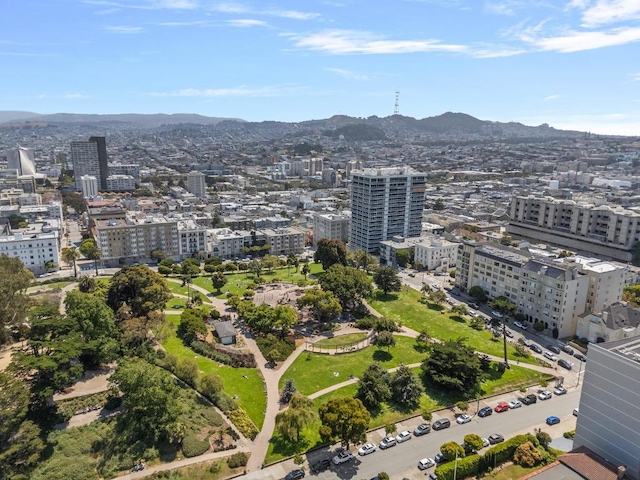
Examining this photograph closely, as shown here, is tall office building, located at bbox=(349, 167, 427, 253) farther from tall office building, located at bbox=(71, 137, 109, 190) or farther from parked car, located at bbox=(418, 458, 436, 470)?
tall office building, located at bbox=(71, 137, 109, 190)

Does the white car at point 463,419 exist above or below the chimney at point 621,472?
below

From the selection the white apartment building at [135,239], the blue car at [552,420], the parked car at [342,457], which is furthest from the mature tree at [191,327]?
the blue car at [552,420]

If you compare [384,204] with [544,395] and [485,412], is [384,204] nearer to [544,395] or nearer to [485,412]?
[544,395]

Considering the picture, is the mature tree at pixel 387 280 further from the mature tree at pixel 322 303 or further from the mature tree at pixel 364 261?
the mature tree at pixel 322 303

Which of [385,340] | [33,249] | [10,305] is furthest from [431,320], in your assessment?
[33,249]

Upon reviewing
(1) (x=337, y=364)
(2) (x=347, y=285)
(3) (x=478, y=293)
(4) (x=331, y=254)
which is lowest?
(1) (x=337, y=364)

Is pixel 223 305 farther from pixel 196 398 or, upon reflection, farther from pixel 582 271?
pixel 582 271

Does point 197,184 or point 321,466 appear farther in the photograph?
point 197,184
